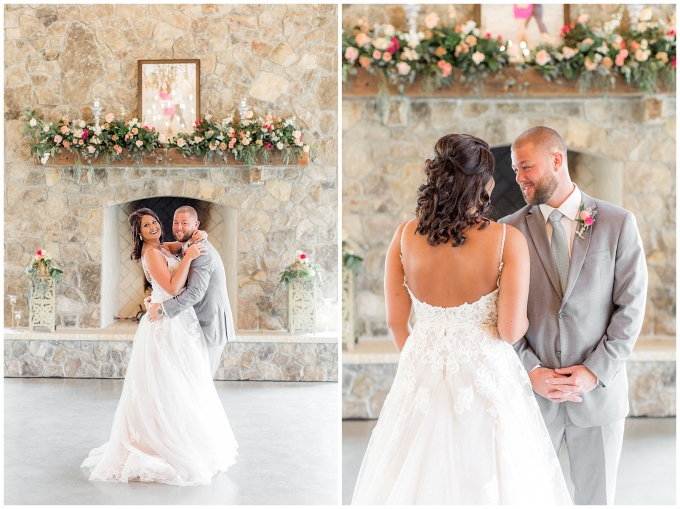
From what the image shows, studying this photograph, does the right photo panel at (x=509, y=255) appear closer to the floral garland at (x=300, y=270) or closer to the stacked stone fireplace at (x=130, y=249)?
the floral garland at (x=300, y=270)

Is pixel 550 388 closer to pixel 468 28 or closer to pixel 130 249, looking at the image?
pixel 130 249

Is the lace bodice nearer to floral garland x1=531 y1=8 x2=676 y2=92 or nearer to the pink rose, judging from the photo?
the pink rose

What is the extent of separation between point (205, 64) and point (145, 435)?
68.0 inches

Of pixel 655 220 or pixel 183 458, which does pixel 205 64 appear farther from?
pixel 655 220

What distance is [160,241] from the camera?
292 cm

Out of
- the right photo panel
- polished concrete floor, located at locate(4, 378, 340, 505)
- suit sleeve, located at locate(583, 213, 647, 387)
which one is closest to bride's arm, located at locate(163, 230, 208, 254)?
polished concrete floor, located at locate(4, 378, 340, 505)

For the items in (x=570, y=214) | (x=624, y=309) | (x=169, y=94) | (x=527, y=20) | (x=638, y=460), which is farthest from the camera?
(x=527, y=20)

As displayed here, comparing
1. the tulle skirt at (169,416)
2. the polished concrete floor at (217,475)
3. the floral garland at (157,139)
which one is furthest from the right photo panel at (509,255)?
the floral garland at (157,139)

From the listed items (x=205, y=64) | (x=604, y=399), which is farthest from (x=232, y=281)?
(x=604, y=399)

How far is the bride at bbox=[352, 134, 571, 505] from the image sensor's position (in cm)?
194

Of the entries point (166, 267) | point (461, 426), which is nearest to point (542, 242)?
point (461, 426)

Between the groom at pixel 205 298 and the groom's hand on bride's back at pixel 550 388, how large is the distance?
4.80 ft

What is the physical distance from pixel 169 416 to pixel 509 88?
2.89m

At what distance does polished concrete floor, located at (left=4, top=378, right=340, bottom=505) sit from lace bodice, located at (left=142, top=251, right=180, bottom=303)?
43 cm
